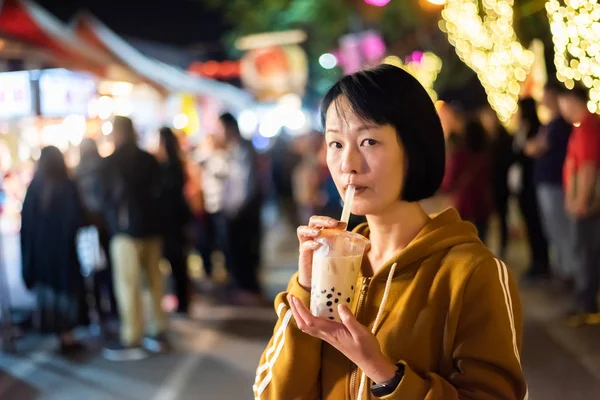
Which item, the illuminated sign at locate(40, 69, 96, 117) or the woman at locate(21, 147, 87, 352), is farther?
the illuminated sign at locate(40, 69, 96, 117)

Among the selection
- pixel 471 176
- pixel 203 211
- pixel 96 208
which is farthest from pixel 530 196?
pixel 96 208

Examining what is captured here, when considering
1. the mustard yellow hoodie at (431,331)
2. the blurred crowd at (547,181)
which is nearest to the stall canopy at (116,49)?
the blurred crowd at (547,181)

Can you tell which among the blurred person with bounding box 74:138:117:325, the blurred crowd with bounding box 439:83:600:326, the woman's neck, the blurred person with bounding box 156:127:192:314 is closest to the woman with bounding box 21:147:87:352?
the blurred person with bounding box 74:138:117:325

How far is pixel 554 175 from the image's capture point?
6359mm

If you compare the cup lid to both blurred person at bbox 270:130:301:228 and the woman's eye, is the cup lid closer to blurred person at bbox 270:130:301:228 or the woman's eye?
the woman's eye

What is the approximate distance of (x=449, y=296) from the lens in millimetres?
1491

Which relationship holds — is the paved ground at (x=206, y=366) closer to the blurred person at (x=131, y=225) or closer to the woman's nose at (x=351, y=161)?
the blurred person at (x=131, y=225)

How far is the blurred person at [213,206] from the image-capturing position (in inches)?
283

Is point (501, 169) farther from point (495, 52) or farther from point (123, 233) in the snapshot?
point (123, 233)

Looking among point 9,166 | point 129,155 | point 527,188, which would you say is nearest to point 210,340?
point 129,155

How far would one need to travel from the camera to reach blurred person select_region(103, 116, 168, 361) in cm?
531

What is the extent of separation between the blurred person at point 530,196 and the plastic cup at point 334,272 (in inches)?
245

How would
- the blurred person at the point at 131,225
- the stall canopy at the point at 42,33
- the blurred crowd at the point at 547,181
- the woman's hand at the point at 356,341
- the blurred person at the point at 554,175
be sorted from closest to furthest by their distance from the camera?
the woman's hand at the point at 356,341
the blurred crowd at the point at 547,181
the blurred person at the point at 131,225
the blurred person at the point at 554,175
the stall canopy at the point at 42,33

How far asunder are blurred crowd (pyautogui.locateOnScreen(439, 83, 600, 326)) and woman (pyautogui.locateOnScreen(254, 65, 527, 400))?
2.61 metres
